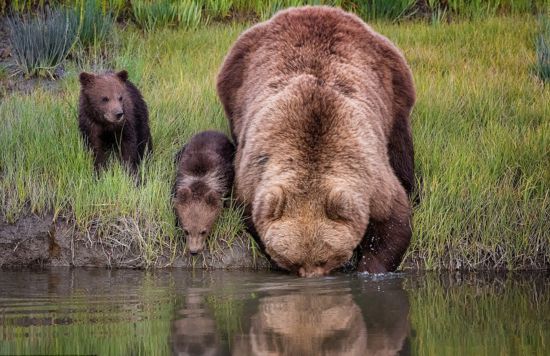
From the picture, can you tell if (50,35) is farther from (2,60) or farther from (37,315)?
(37,315)

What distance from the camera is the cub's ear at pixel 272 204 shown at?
26.2ft

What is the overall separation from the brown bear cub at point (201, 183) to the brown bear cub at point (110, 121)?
0.42m

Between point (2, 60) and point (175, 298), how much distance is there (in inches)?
214

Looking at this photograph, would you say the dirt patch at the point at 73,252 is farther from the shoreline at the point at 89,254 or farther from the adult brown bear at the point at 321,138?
the adult brown bear at the point at 321,138

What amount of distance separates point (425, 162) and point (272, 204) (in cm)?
221

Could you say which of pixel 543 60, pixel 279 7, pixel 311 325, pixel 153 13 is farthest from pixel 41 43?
pixel 311 325

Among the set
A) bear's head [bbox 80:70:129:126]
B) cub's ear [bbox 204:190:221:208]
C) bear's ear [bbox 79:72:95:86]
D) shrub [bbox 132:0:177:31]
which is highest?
bear's ear [bbox 79:72:95:86]

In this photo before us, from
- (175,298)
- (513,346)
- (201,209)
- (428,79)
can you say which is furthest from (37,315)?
(428,79)

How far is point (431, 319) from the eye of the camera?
726cm

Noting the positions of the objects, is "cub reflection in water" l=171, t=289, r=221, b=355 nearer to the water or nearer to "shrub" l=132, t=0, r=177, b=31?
the water

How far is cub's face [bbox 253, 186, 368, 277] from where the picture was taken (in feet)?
26.2

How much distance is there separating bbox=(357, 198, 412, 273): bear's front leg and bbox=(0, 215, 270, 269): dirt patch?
896 millimetres

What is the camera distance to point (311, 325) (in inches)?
275

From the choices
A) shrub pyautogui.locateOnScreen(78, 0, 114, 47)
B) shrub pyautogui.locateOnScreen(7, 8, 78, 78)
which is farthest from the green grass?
shrub pyautogui.locateOnScreen(78, 0, 114, 47)
